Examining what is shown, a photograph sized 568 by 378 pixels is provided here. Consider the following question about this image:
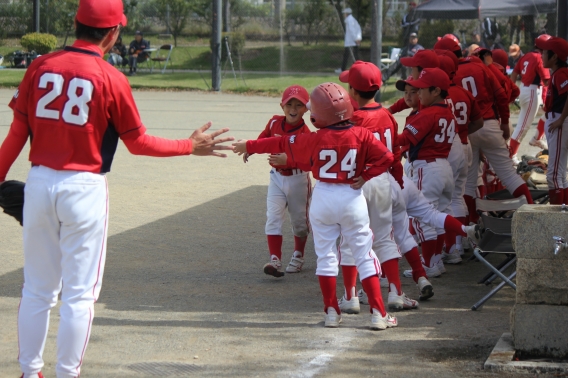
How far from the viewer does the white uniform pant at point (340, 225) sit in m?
5.13

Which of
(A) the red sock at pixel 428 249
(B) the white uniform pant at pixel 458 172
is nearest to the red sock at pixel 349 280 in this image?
(A) the red sock at pixel 428 249

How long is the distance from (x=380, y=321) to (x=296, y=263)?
5.73 feet

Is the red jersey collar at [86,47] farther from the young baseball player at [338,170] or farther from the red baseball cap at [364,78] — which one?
the red baseball cap at [364,78]

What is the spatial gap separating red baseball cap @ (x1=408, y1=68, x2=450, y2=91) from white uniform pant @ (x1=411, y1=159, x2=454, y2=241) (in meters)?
0.64

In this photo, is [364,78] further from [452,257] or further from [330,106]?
[452,257]

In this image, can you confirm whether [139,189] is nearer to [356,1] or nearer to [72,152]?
[72,152]

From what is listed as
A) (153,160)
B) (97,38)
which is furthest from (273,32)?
(97,38)

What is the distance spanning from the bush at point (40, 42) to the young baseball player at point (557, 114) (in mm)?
22925

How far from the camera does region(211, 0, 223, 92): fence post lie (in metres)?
23.9

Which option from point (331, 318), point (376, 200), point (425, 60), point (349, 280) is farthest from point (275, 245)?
point (425, 60)

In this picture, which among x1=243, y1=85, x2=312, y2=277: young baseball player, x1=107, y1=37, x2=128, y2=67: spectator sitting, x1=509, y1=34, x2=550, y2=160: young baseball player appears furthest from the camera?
x1=107, y1=37, x2=128, y2=67: spectator sitting

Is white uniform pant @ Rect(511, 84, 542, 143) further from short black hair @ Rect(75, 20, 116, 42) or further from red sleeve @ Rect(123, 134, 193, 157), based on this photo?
short black hair @ Rect(75, 20, 116, 42)

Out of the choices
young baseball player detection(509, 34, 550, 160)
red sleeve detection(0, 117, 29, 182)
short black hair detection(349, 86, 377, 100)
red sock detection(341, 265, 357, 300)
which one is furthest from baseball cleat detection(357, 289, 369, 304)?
young baseball player detection(509, 34, 550, 160)

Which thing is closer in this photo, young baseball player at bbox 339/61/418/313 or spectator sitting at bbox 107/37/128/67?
young baseball player at bbox 339/61/418/313
